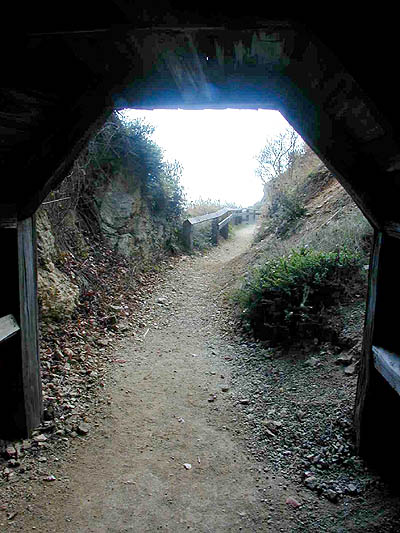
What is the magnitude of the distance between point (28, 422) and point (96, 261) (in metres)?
4.02

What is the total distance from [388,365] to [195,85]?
2463 millimetres

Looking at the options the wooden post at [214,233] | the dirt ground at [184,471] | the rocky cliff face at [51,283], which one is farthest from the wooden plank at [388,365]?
the wooden post at [214,233]

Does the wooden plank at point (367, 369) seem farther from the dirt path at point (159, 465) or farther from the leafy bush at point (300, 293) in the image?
the leafy bush at point (300, 293)

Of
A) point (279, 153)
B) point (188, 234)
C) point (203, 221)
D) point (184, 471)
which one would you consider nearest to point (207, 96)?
point (184, 471)

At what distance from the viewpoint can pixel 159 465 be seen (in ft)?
10.4

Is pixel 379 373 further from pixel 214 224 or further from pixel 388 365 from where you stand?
pixel 214 224

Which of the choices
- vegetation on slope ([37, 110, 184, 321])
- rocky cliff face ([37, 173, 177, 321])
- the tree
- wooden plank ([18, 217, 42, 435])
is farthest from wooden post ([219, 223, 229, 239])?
wooden plank ([18, 217, 42, 435])

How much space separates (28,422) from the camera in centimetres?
338

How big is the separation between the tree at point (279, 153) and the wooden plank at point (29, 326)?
10.4 meters

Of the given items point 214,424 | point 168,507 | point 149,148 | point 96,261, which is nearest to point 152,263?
point 96,261

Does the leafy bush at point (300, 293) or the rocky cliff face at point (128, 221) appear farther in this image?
the rocky cliff face at point (128, 221)

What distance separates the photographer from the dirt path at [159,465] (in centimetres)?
263

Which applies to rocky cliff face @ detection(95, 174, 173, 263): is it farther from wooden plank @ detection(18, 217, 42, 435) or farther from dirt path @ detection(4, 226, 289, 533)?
wooden plank @ detection(18, 217, 42, 435)

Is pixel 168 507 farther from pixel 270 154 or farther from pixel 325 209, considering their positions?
pixel 270 154
